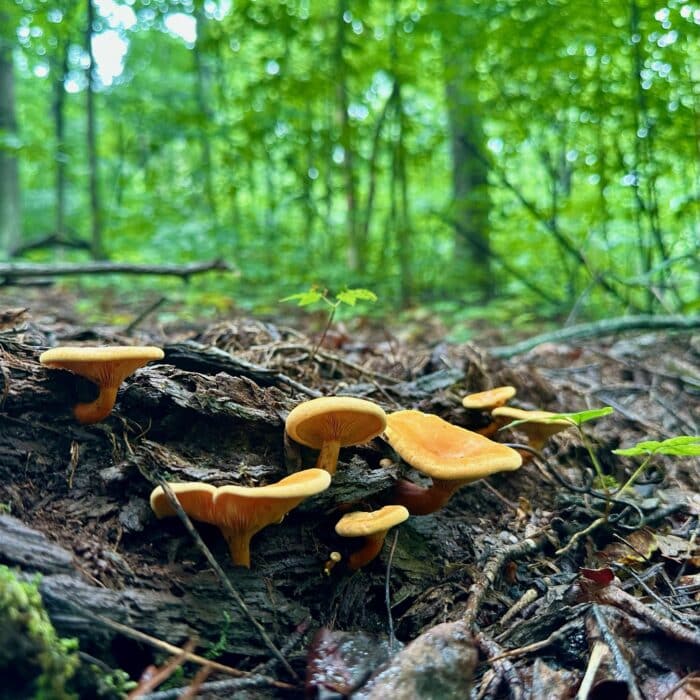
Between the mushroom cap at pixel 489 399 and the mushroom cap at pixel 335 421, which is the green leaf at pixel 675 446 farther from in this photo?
the mushroom cap at pixel 335 421

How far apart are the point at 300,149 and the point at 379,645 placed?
8458 mm

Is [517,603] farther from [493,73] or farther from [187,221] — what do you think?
[187,221]

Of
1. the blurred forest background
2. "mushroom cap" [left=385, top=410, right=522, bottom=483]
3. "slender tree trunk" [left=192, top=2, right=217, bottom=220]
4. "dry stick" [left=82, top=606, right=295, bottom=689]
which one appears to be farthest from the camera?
"slender tree trunk" [left=192, top=2, right=217, bottom=220]

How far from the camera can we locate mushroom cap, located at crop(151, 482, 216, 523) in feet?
5.35

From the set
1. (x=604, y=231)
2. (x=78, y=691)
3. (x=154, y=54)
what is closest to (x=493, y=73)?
(x=604, y=231)

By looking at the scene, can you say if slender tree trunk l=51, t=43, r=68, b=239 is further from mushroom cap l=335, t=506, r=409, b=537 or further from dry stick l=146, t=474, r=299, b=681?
mushroom cap l=335, t=506, r=409, b=537

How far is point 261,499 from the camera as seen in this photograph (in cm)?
164

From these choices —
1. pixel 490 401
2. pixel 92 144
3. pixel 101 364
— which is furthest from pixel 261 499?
pixel 92 144

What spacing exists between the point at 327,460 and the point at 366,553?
1.21 ft

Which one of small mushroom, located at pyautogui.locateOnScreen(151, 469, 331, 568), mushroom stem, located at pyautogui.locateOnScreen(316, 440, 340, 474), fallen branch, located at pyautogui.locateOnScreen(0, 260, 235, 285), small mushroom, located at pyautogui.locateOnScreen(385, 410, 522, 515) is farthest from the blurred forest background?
small mushroom, located at pyautogui.locateOnScreen(151, 469, 331, 568)

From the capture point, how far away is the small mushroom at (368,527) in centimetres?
180

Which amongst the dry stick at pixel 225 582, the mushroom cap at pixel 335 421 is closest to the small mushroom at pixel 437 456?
the mushroom cap at pixel 335 421

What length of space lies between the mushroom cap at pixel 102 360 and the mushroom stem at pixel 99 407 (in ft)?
0.10

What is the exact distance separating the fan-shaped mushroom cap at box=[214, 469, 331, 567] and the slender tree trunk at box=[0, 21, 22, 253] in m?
11.8
